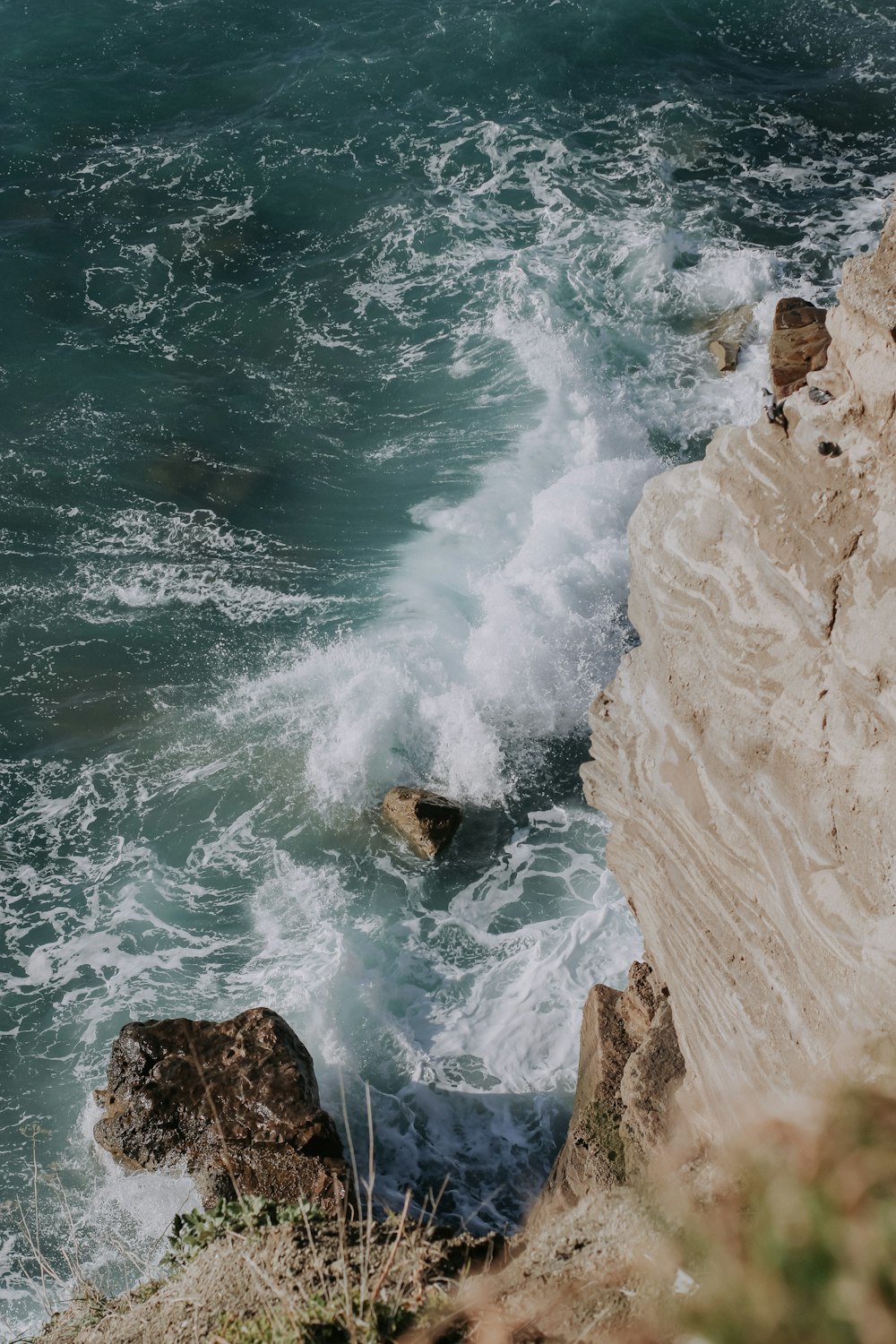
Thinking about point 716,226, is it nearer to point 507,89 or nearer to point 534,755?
point 507,89

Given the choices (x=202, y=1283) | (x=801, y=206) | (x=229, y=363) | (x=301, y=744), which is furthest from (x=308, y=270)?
(x=202, y=1283)

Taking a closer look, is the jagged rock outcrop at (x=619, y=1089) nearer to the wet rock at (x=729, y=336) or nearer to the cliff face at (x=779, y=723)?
the cliff face at (x=779, y=723)

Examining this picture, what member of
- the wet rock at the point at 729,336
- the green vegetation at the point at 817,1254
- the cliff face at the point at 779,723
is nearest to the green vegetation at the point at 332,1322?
the green vegetation at the point at 817,1254

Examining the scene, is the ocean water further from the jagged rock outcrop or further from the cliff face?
the cliff face

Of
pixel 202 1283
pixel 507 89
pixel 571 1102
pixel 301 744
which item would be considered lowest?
pixel 571 1102

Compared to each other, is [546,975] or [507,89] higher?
[507,89]

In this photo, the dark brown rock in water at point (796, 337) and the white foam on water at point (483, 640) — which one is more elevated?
the dark brown rock in water at point (796, 337)

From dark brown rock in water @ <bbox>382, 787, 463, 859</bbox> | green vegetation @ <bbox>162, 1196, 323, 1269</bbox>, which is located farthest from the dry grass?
dark brown rock in water @ <bbox>382, 787, 463, 859</bbox>
